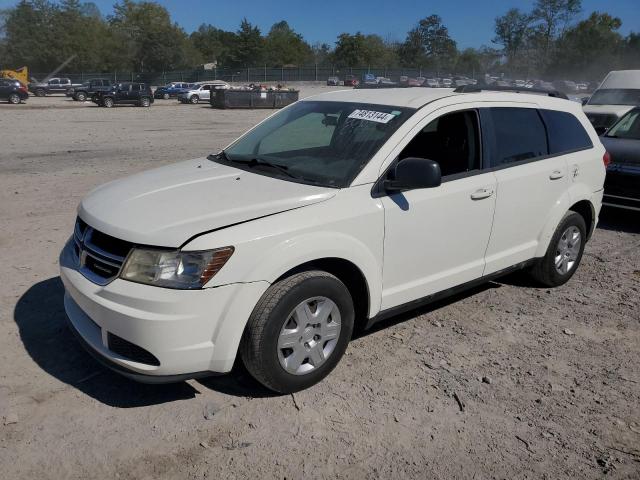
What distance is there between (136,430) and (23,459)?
0.55 metres

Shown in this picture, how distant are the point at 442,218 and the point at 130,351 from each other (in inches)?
86.9

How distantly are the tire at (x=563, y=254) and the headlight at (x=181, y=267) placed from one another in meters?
3.26

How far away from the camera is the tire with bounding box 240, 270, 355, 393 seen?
10.5 ft

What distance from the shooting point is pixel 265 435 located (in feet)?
10.3

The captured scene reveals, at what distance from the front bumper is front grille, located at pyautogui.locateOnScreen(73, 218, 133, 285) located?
85mm

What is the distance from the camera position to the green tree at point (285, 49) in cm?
11000

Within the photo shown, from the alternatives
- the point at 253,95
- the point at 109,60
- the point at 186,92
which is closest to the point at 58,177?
the point at 253,95

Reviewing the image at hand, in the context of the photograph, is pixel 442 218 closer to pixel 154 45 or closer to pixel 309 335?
pixel 309 335

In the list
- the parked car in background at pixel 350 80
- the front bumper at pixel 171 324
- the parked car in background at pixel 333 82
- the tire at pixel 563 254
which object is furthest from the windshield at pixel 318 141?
the parked car in background at pixel 333 82

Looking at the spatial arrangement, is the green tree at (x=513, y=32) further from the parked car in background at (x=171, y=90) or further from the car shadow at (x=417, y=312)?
the car shadow at (x=417, y=312)

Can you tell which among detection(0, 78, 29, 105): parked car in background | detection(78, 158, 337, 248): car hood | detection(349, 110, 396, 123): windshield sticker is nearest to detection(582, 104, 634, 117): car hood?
detection(349, 110, 396, 123): windshield sticker

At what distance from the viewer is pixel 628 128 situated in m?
8.40

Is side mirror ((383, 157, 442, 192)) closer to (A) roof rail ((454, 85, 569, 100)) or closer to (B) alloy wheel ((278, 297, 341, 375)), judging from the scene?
(B) alloy wheel ((278, 297, 341, 375))

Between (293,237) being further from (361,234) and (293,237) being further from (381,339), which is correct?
(381,339)
